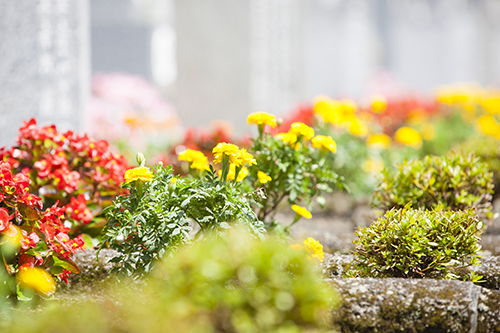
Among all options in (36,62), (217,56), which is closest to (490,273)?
(36,62)

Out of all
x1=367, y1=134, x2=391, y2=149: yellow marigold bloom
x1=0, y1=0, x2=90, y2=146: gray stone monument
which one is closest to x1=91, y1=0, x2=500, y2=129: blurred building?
x1=367, y1=134, x2=391, y2=149: yellow marigold bloom

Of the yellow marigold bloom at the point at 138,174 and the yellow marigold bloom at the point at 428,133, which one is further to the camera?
the yellow marigold bloom at the point at 428,133

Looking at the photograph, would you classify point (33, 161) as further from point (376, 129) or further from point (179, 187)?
point (376, 129)

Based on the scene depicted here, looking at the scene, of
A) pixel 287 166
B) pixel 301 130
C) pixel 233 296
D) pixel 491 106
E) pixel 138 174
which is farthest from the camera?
pixel 491 106

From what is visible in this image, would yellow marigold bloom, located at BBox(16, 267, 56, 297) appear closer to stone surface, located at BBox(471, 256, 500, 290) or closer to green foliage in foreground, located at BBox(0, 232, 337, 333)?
green foliage in foreground, located at BBox(0, 232, 337, 333)

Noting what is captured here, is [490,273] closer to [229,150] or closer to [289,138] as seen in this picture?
[289,138]

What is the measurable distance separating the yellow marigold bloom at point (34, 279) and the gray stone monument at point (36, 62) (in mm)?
1689

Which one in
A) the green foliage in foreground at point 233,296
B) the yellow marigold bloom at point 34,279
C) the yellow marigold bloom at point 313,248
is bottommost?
the yellow marigold bloom at point 34,279

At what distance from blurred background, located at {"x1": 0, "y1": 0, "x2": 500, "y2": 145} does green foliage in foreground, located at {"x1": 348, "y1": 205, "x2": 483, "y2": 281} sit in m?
2.41

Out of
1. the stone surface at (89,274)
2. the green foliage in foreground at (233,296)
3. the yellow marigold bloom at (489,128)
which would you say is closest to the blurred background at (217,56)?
the stone surface at (89,274)

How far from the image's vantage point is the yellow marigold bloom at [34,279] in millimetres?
1854

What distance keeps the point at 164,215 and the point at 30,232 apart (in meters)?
0.59

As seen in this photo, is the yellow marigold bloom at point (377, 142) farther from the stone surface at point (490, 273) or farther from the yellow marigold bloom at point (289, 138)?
the stone surface at point (490, 273)

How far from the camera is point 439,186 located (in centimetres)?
256
